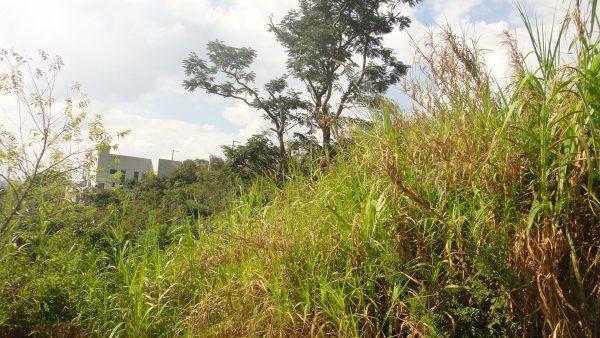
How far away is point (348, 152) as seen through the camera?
16.3ft

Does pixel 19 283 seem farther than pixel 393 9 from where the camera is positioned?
No

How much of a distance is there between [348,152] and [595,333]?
2.61m

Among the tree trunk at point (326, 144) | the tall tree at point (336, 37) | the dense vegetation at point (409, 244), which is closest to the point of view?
the dense vegetation at point (409, 244)

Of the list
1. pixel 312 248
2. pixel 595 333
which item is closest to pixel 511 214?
pixel 595 333

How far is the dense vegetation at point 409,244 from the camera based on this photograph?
296 cm

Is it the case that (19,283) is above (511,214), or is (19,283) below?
below

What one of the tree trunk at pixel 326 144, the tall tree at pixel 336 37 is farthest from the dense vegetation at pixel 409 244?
the tall tree at pixel 336 37

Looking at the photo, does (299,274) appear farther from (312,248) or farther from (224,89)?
(224,89)

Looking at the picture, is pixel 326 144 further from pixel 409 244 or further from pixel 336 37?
pixel 336 37

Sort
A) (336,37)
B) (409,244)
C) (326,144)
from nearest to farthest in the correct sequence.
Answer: (409,244), (326,144), (336,37)

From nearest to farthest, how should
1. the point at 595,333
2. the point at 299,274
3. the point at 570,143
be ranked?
the point at 595,333, the point at 570,143, the point at 299,274

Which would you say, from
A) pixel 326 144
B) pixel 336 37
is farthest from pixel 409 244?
pixel 336 37

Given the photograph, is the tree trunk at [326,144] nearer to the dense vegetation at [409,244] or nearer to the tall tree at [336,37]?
the dense vegetation at [409,244]

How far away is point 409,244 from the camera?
11.3 ft
